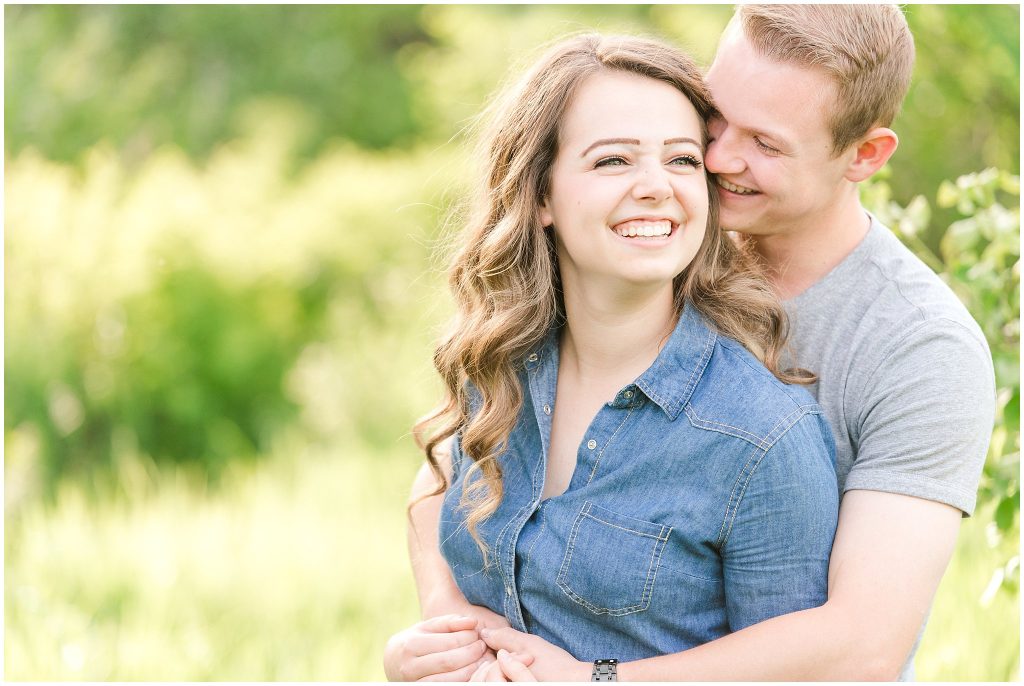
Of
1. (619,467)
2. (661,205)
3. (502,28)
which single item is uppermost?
(502,28)

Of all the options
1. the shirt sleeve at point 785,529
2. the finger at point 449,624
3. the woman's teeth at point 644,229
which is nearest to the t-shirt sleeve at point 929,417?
the shirt sleeve at point 785,529

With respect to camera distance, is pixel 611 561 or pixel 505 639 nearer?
pixel 611 561

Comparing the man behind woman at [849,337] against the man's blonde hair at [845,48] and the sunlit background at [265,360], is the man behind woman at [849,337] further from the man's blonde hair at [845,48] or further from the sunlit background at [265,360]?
the sunlit background at [265,360]

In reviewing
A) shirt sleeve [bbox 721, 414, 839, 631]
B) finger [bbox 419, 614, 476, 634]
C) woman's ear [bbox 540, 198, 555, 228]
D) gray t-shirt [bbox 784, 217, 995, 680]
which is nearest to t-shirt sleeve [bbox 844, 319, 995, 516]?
gray t-shirt [bbox 784, 217, 995, 680]

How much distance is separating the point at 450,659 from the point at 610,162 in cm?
110

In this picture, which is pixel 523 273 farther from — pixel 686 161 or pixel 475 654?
pixel 475 654

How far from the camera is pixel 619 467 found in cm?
220

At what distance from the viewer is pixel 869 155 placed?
2.42 metres

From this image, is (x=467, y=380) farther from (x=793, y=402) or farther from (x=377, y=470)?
(x=377, y=470)

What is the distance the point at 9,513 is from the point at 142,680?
216 cm

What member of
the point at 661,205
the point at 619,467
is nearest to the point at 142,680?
the point at 619,467

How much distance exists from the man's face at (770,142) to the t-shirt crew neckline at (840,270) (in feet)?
0.34

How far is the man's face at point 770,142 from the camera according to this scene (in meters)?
2.29

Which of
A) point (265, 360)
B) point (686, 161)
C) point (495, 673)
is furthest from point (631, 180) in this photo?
point (265, 360)
